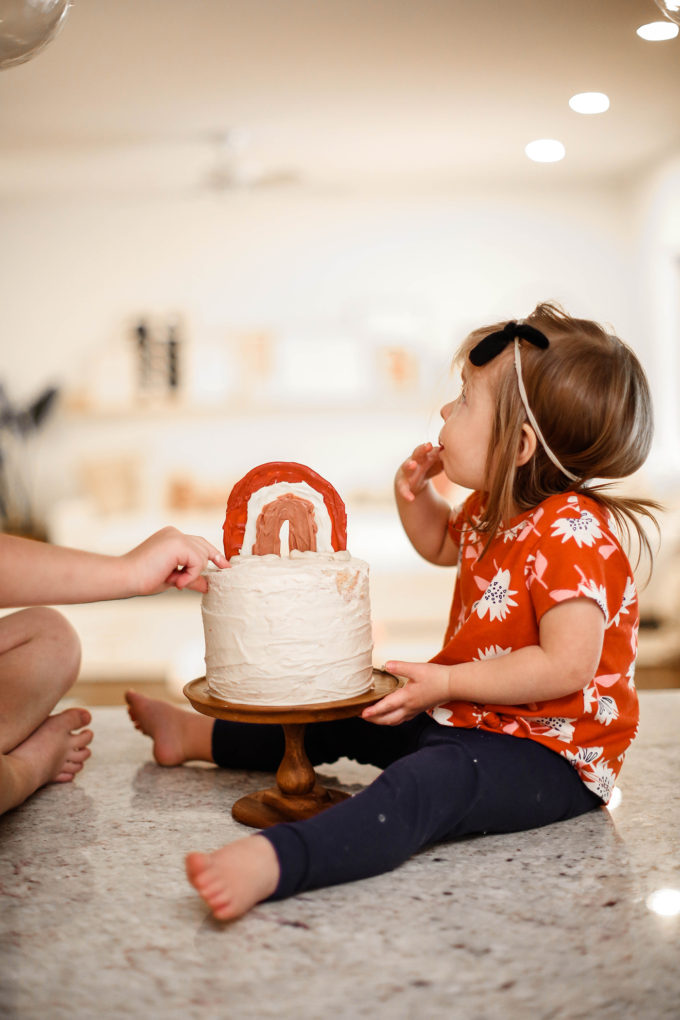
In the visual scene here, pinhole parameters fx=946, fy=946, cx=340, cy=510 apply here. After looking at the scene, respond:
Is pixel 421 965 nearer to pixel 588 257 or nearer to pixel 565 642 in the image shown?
pixel 565 642

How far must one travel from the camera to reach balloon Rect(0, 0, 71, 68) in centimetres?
127

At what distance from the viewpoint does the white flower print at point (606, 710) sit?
1.11 meters

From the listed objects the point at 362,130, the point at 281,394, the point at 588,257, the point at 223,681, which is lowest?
the point at 223,681

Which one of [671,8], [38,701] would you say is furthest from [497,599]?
[671,8]

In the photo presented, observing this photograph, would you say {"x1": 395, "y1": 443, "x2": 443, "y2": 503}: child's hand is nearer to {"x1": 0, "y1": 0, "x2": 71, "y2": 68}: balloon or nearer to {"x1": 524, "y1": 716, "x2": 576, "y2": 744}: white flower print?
{"x1": 524, "y1": 716, "x2": 576, "y2": 744}: white flower print

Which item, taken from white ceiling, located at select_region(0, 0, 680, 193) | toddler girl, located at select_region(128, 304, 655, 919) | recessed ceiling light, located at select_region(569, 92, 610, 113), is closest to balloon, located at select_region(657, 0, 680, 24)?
toddler girl, located at select_region(128, 304, 655, 919)

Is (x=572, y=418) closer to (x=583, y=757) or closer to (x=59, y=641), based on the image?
(x=583, y=757)

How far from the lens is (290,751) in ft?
3.61

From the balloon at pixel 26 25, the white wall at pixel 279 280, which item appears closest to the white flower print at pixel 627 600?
the balloon at pixel 26 25

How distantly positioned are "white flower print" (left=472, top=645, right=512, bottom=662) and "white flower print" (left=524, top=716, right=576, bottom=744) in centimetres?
9

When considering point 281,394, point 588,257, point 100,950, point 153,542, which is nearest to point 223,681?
point 153,542

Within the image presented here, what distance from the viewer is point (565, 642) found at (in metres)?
1.03

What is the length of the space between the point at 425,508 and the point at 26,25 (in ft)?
2.82

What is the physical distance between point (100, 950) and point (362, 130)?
381cm
